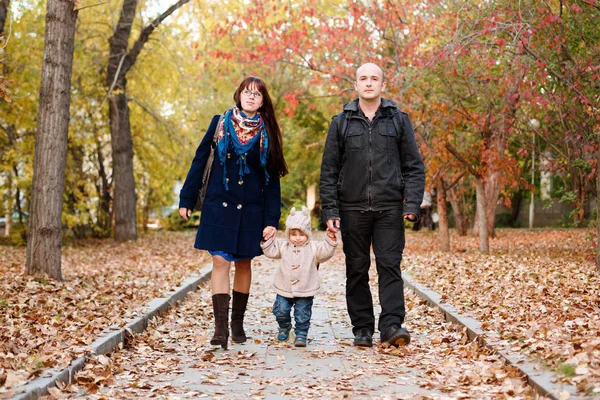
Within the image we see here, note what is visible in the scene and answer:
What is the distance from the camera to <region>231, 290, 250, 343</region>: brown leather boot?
7.28 m

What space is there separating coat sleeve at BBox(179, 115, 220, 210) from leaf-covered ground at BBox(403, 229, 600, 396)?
9.07 ft

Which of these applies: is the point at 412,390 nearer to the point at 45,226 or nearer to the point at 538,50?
the point at 45,226

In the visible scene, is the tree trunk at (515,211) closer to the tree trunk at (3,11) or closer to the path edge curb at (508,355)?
the tree trunk at (3,11)

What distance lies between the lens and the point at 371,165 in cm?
702

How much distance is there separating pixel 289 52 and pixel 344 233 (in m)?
12.6

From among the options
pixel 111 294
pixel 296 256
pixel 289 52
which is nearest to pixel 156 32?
pixel 289 52

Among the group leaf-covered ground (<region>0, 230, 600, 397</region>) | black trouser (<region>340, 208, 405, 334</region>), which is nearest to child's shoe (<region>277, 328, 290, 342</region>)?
black trouser (<region>340, 208, 405, 334</region>)

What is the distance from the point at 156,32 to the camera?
20.3 meters

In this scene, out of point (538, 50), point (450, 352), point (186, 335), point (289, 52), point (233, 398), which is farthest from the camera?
point (289, 52)

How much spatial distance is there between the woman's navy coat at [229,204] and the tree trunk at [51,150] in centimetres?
456

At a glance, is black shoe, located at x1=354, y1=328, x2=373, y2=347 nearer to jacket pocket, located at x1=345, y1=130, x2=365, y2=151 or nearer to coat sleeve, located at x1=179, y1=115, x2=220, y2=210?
jacket pocket, located at x1=345, y1=130, x2=365, y2=151

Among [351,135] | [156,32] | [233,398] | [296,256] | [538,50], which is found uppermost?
[156,32]

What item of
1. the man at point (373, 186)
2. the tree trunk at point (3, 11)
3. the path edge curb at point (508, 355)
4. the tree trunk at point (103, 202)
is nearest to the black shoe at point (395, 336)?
the man at point (373, 186)

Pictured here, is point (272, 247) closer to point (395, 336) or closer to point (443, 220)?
point (395, 336)
